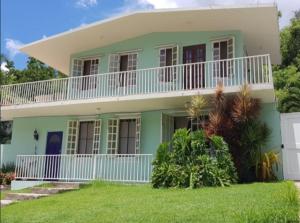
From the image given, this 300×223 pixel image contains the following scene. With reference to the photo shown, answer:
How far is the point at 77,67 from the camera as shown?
59.4 feet

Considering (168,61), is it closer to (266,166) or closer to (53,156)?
(266,166)

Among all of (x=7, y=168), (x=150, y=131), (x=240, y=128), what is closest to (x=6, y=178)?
(x=7, y=168)

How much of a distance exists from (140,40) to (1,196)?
8617 millimetres

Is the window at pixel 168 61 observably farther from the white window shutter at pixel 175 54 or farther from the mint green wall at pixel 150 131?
the mint green wall at pixel 150 131

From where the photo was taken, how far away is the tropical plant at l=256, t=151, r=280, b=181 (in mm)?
12672

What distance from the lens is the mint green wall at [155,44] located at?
49.6 ft

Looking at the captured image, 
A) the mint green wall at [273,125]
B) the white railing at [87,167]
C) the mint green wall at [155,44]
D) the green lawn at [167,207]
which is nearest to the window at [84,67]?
the mint green wall at [155,44]

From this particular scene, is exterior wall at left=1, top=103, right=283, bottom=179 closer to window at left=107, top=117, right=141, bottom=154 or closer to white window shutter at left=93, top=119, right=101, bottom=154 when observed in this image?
white window shutter at left=93, top=119, right=101, bottom=154

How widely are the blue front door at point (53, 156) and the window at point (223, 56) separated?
24.5ft

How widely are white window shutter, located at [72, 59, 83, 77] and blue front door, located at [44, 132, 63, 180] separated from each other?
2.96 meters

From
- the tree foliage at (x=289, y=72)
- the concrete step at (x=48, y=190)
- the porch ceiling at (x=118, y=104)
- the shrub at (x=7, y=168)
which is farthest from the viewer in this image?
the tree foliage at (x=289, y=72)

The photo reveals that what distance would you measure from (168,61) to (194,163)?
5.58 metres

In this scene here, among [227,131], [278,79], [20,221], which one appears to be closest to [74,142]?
[227,131]

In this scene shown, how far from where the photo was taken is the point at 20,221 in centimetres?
846
